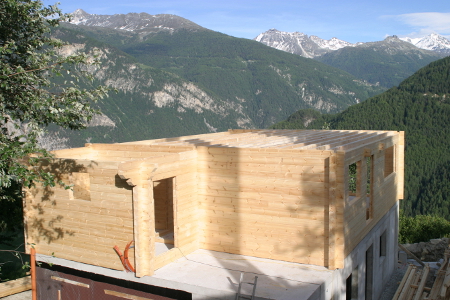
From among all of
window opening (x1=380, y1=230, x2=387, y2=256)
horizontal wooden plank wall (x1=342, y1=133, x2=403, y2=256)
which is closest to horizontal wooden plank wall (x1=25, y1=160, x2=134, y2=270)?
horizontal wooden plank wall (x1=342, y1=133, x2=403, y2=256)

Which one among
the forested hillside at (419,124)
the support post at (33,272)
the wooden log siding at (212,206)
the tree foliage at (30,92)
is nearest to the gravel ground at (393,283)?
the wooden log siding at (212,206)

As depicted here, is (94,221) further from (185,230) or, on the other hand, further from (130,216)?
(185,230)

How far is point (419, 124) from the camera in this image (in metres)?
82.9

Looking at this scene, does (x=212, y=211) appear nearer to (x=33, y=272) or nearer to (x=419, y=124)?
(x=33, y=272)

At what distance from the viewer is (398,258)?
17.9 m

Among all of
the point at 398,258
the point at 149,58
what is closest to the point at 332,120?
the point at 398,258

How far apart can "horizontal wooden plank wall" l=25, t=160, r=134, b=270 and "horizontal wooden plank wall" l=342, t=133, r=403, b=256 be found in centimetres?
489

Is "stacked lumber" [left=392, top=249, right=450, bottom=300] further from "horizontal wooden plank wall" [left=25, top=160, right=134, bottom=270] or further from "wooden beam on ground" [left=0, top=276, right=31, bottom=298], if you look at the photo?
"wooden beam on ground" [left=0, top=276, right=31, bottom=298]

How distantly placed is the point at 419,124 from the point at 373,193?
258 feet

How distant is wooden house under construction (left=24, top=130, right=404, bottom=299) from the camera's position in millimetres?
8805

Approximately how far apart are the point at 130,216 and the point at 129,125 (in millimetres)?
96619

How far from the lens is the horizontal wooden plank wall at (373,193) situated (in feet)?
32.4

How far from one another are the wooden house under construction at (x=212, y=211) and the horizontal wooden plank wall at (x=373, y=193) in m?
0.06

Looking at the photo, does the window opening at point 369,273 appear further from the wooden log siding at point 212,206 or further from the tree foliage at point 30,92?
the tree foliage at point 30,92
